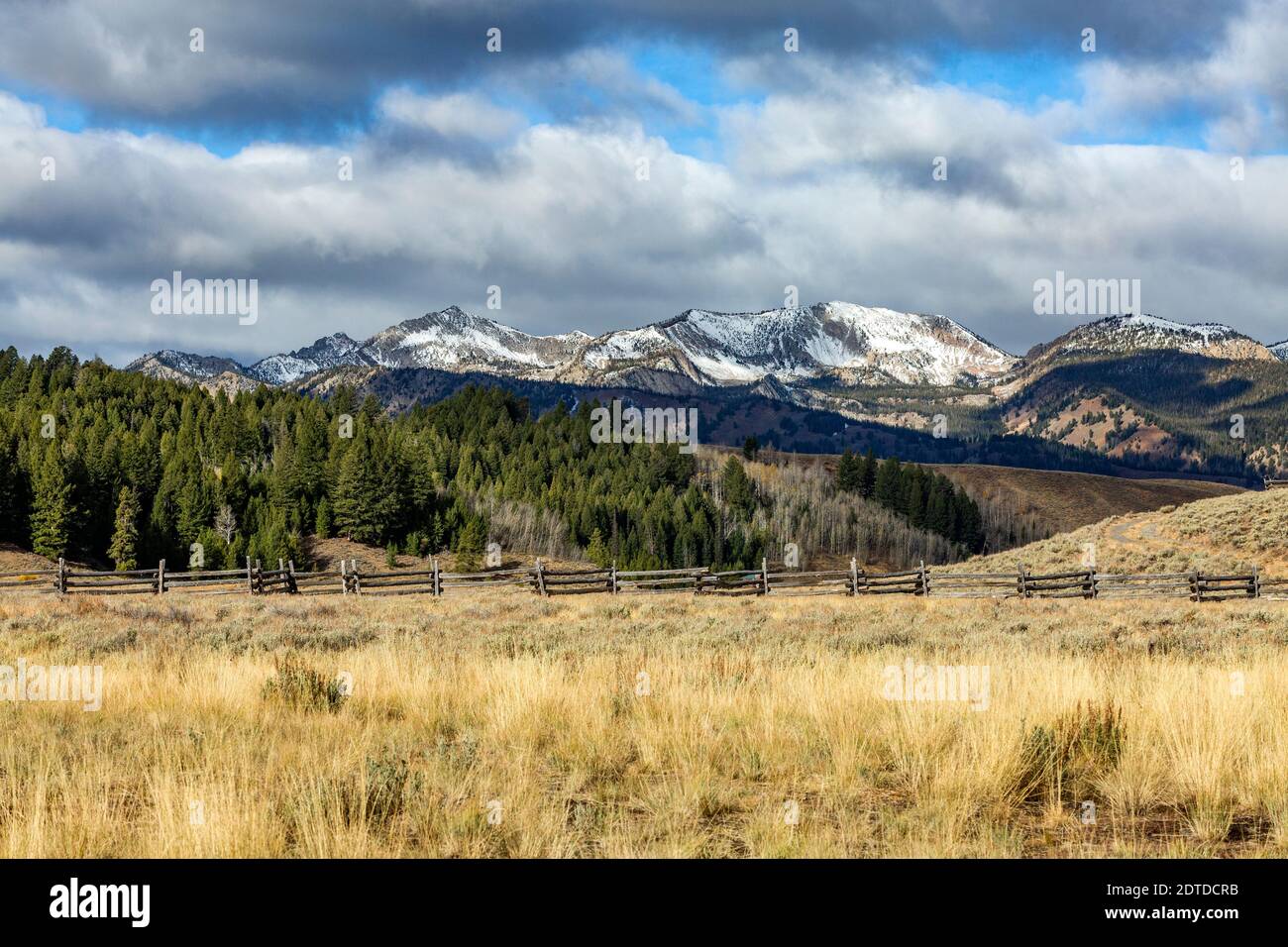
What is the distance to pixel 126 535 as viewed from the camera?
301 ft

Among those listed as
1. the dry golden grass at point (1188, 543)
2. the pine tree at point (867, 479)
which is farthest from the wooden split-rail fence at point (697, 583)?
the pine tree at point (867, 479)

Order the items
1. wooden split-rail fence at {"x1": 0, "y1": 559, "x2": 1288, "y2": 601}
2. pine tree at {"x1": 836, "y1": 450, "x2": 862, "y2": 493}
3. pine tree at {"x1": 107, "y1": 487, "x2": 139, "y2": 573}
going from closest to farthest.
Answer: wooden split-rail fence at {"x1": 0, "y1": 559, "x2": 1288, "y2": 601}
pine tree at {"x1": 107, "y1": 487, "x2": 139, "y2": 573}
pine tree at {"x1": 836, "y1": 450, "x2": 862, "y2": 493}

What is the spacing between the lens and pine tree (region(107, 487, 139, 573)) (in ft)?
299

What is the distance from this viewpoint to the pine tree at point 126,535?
299 feet

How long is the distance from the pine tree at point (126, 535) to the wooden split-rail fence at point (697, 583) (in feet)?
165

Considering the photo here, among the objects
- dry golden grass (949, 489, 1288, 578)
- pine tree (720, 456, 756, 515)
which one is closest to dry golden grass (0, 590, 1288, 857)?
dry golden grass (949, 489, 1288, 578)

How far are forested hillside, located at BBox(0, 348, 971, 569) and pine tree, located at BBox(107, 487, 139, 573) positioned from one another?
20 cm

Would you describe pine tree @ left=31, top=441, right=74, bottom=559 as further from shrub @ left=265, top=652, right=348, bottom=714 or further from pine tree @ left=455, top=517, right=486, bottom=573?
shrub @ left=265, top=652, right=348, bottom=714

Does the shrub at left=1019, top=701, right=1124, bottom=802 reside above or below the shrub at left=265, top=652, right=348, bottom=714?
below

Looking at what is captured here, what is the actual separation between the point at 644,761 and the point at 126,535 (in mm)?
98110

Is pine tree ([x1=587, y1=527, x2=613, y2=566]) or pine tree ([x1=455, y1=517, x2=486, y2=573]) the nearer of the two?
pine tree ([x1=455, y1=517, x2=486, y2=573])

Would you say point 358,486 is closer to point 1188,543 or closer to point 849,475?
point 1188,543

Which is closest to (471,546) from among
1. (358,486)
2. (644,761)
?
(358,486)
